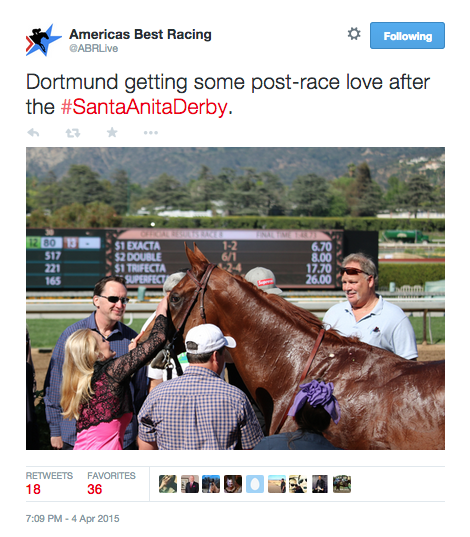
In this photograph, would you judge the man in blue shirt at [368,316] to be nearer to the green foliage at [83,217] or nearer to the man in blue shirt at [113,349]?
the man in blue shirt at [113,349]

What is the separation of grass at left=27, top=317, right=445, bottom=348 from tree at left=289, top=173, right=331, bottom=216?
67.2 metres

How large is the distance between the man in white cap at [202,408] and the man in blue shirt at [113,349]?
89 cm

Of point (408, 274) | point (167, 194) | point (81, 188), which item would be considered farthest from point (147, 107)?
point (167, 194)

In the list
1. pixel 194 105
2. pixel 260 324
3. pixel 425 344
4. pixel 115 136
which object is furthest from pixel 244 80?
pixel 425 344

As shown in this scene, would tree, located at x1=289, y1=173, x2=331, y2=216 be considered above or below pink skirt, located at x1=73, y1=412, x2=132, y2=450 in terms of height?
above

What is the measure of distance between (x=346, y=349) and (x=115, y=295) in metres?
1.58

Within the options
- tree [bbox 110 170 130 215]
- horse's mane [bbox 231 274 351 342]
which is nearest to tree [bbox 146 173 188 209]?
tree [bbox 110 170 130 215]

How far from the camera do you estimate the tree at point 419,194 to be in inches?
3265

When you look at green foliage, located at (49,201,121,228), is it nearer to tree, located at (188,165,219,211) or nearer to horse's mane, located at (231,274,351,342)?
tree, located at (188,165,219,211)

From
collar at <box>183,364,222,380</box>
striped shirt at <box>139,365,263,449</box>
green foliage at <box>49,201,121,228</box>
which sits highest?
green foliage at <box>49,201,121,228</box>

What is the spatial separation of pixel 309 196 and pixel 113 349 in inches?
3189

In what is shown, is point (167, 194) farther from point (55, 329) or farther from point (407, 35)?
point (407, 35)

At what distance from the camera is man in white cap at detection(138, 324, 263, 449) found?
99.6 inches

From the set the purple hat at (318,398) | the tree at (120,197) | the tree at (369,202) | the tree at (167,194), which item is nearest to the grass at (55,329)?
the purple hat at (318,398)
